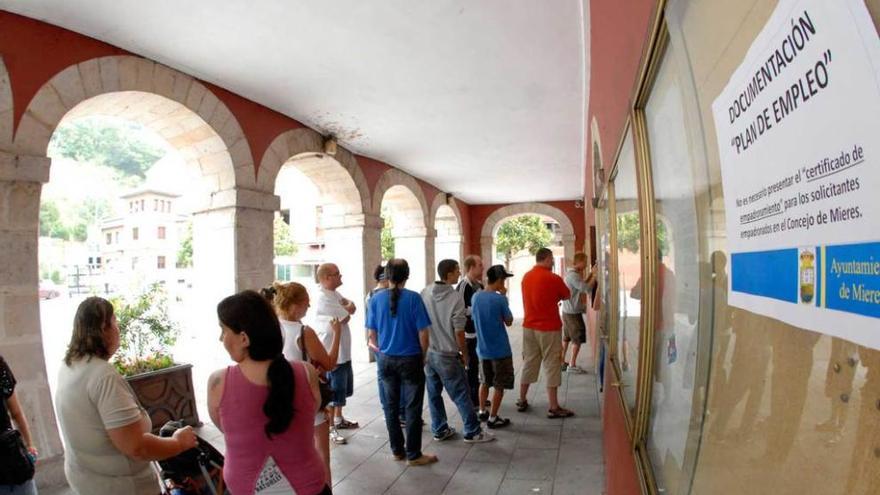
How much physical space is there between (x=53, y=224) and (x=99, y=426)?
52577 millimetres

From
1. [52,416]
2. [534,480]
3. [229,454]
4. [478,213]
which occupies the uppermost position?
[478,213]

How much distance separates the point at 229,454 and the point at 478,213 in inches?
552

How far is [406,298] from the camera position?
148 inches

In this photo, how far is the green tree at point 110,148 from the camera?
49.1 metres

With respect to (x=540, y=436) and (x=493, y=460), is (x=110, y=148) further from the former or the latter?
(x=493, y=460)

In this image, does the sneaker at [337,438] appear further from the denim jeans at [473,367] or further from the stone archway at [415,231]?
the stone archway at [415,231]

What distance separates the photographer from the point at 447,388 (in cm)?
411

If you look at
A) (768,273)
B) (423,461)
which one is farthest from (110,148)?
(768,273)

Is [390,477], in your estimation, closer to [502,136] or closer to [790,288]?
[790,288]

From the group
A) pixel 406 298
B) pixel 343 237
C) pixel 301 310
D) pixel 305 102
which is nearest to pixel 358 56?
pixel 305 102

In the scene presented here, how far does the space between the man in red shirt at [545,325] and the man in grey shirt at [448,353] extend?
93 centimetres

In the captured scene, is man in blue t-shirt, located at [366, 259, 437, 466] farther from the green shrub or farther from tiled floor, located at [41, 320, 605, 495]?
the green shrub

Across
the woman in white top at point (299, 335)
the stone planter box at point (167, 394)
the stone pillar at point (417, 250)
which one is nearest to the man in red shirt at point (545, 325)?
the woman in white top at point (299, 335)

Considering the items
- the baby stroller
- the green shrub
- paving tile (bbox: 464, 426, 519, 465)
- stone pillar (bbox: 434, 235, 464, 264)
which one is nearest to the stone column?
the green shrub
